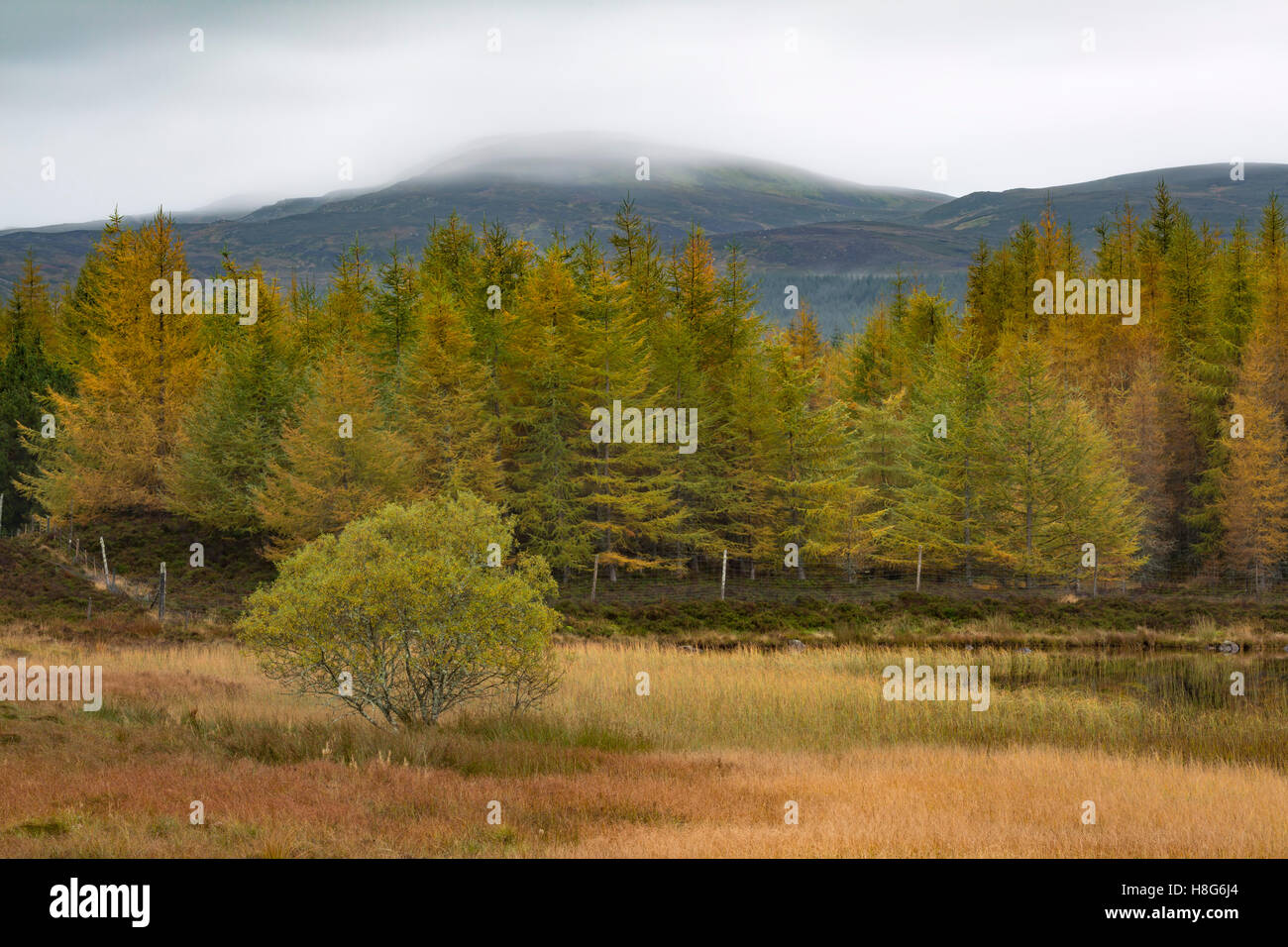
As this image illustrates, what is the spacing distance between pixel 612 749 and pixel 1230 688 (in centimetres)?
1595

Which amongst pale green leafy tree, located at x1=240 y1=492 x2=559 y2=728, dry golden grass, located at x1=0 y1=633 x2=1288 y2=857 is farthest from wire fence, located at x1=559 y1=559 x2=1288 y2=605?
pale green leafy tree, located at x1=240 y1=492 x2=559 y2=728

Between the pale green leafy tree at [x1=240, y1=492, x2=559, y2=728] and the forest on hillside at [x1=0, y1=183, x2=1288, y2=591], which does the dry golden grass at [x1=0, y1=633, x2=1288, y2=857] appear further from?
the forest on hillside at [x1=0, y1=183, x2=1288, y2=591]

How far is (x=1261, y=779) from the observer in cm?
1395

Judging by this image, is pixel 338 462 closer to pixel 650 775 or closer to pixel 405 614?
pixel 405 614

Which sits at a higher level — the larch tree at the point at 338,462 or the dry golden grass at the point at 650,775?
the larch tree at the point at 338,462

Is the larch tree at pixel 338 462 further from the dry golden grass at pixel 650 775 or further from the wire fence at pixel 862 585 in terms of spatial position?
the dry golden grass at pixel 650 775

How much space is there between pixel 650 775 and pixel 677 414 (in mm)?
27462

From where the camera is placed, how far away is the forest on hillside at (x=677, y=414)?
122 feet

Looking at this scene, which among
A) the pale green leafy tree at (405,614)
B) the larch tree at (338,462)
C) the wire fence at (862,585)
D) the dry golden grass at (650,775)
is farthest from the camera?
the wire fence at (862,585)

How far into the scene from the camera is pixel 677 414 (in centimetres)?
3944

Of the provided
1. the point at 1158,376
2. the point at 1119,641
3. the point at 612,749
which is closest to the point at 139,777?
the point at 612,749

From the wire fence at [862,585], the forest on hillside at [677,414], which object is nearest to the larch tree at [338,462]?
the forest on hillside at [677,414]

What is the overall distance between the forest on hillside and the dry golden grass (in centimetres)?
1667

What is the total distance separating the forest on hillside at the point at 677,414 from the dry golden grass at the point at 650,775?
656 inches
